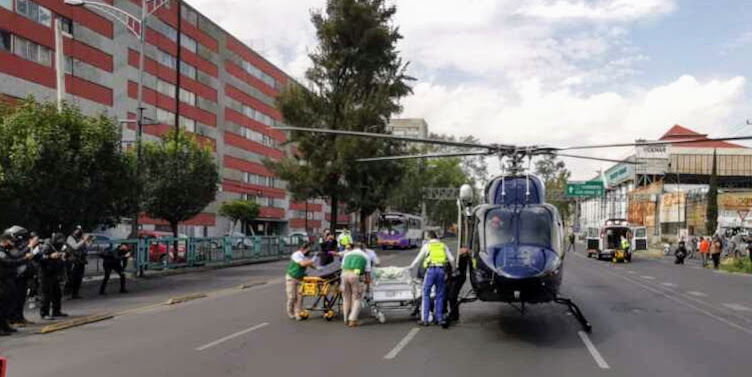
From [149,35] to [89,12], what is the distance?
29.3 ft

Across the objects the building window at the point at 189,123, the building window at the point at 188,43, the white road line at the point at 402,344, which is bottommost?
the white road line at the point at 402,344

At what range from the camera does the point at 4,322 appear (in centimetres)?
1250

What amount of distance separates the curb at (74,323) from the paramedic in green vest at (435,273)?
6.84 metres

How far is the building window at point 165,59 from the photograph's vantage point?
191ft

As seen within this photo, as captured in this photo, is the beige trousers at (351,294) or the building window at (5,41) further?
the building window at (5,41)

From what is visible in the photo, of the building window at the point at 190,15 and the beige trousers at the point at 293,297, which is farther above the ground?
the building window at the point at 190,15

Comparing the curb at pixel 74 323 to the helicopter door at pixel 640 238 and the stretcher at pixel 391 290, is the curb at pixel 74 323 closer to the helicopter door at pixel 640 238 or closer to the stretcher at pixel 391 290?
the stretcher at pixel 391 290

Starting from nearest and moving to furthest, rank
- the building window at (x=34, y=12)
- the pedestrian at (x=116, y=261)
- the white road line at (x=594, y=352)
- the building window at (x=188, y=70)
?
the white road line at (x=594, y=352) < the pedestrian at (x=116, y=261) < the building window at (x=34, y=12) < the building window at (x=188, y=70)

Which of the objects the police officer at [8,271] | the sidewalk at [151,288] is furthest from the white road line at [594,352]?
the police officer at [8,271]

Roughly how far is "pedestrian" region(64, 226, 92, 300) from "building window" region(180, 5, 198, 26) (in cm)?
4892

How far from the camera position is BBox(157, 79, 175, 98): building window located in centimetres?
5856

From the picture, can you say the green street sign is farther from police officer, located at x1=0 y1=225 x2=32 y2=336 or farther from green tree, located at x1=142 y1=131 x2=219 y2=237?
police officer, located at x1=0 y1=225 x2=32 y2=336

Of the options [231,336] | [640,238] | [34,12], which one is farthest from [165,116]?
[231,336]

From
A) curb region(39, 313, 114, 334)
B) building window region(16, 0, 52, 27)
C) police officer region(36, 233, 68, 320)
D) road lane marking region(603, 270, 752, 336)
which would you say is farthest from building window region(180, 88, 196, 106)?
curb region(39, 313, 114, 334)
